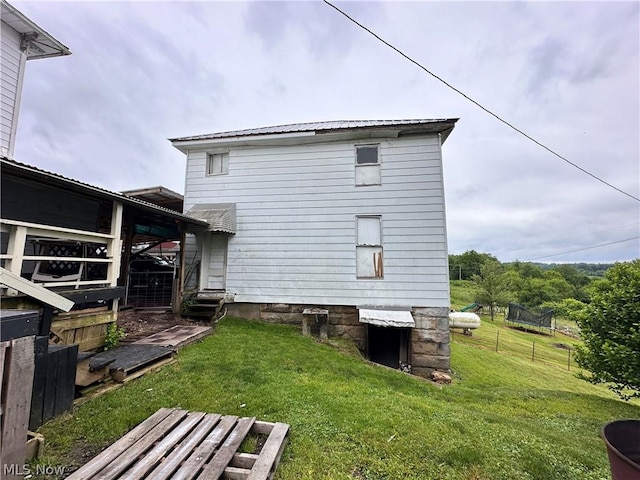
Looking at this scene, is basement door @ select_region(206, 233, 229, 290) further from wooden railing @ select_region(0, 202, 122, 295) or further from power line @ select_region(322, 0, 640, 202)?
power line @ select_region(322, 0, 640, 202)

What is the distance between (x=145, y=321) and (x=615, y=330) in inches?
418

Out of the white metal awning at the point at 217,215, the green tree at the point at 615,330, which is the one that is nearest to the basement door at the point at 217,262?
the white metal awning at the point at 217,215

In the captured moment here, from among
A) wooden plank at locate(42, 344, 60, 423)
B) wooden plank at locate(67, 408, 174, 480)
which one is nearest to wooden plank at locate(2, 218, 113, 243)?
wooden plank at locate(42, 344, 60, 423)

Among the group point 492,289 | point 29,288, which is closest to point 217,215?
point 29,288

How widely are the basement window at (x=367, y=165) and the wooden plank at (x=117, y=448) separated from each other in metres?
6.92

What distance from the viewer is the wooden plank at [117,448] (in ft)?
6.35

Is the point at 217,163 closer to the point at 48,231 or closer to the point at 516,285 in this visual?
the point at 48,231

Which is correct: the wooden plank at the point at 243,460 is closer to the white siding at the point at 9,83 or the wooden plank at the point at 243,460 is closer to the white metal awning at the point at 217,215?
the white metal awning at the point at 217,215

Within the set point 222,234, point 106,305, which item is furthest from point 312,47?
point 106,305

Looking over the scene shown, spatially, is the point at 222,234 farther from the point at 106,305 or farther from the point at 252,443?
the point at 252,443

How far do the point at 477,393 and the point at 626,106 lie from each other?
8.88 m

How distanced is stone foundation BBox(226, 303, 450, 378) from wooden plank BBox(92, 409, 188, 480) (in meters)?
4.96

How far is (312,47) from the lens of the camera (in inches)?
375

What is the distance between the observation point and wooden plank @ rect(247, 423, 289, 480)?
203cm
